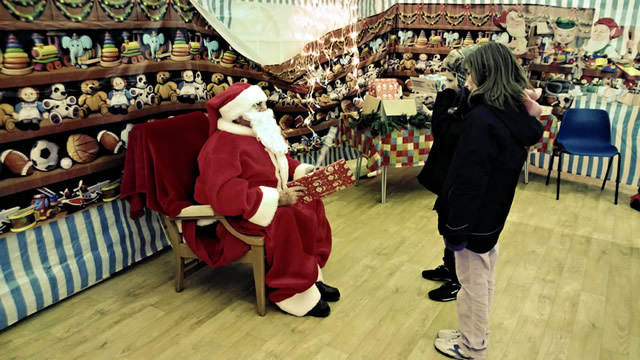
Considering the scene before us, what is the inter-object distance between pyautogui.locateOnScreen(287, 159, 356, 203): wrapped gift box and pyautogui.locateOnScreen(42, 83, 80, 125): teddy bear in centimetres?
127

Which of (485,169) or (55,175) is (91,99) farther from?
(485,169)

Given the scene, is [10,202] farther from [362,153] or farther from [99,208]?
[362,153]

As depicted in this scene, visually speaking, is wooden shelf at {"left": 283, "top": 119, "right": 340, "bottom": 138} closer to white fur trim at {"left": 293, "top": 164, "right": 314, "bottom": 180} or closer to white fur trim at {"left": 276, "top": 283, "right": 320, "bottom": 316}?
white fur trim at {"left": 293, "top": 164, "right": 314, "bottom": 180}

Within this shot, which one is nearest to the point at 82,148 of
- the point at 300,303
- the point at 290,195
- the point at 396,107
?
the point at 290,195

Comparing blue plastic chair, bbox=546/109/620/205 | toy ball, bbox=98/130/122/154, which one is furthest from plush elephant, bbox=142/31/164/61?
blue plastic chair, bbox=546/109/620/205

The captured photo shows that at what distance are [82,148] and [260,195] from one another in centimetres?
112

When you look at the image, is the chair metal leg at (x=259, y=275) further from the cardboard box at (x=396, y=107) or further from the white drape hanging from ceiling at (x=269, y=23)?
the cardboard box at (x=396, y=107)

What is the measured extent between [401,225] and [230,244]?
5.34 ft

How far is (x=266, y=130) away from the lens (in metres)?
2.55

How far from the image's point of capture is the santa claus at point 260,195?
7.80ft

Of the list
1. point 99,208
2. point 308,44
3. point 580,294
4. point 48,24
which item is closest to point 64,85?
point 48,24

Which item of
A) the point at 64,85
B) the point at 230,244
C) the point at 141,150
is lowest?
the point at 230,244

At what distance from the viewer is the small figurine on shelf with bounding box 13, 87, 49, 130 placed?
2350 millimetres

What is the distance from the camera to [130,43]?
108 inches
